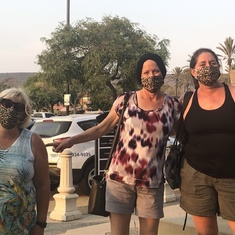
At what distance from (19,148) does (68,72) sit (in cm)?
2717

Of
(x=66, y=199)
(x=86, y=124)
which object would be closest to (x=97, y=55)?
(x=86, y=124)

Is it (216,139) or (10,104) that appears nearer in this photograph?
(10,104)

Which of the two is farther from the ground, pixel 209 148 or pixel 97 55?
pixel 97 55

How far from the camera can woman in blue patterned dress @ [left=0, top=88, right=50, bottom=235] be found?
2533mm

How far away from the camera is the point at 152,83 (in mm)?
3076

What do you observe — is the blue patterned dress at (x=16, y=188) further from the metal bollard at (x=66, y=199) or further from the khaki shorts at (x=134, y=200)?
the metal bollard at (x=66, y=199)

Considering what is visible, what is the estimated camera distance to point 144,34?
3100 cm

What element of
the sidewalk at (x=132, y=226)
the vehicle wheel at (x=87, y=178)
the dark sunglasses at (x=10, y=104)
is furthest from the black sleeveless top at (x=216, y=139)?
the vehicle wheel at (x=87, y=178)

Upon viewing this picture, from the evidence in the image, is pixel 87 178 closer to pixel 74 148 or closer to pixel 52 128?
pixel 74 148

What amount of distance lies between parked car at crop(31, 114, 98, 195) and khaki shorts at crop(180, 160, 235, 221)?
211 inches

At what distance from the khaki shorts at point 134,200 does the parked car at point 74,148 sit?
5.27 metres

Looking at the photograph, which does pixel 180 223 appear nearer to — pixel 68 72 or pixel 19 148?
pixel 19 148

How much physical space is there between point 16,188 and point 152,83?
1202 mm

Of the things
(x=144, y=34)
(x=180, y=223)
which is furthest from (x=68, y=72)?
(x=180, y=223)
